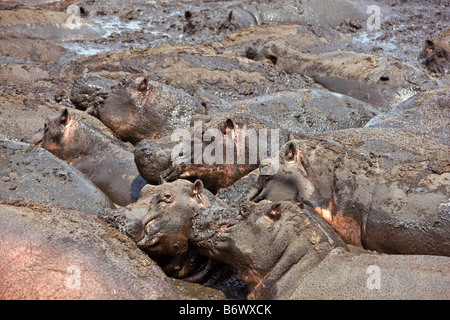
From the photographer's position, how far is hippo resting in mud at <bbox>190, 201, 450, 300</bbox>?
3121 mm

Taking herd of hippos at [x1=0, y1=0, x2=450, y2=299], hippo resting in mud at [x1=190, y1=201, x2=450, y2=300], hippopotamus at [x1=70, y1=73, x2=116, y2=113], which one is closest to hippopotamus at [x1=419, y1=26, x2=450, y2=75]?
herd of hippos at [x1=0, y1=0, x2=450, y2=299]

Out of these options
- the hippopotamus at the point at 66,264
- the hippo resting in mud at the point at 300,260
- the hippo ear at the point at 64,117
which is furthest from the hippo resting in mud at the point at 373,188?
the hippo ear at the point at 64,117

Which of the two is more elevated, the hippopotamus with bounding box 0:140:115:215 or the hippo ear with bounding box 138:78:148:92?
the hippo ear with bounding box 138:78:148:92

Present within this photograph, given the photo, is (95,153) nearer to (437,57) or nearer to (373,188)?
(373,188)

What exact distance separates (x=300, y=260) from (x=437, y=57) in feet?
17.9

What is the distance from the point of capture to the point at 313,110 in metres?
5.82

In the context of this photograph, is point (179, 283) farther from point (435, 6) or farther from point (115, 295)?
point (435, 6)

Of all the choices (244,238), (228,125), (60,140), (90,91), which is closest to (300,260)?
(244,238)

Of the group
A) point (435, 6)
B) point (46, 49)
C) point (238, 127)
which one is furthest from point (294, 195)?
point (435, 6)

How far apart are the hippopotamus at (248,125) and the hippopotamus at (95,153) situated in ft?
1.19

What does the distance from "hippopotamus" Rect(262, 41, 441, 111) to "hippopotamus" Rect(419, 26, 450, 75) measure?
106 centimetres

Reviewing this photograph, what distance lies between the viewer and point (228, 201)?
4766 millimetres

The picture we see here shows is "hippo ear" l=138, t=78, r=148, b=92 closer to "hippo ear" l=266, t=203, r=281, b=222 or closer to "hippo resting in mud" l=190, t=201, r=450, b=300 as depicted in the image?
"hippo resting in mud" l=190, t=201, r=450, b=300
